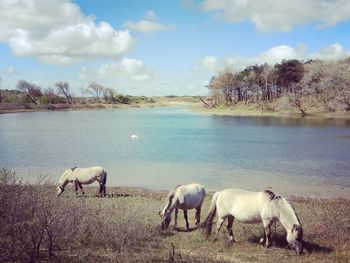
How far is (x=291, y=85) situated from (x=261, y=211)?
95.0 meters

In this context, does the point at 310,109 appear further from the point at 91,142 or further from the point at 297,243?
the point at 297,243

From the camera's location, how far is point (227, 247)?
35.1ft

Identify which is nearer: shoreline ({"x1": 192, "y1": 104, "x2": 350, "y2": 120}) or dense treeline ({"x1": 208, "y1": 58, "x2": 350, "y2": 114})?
shoreline ({"x1": 192, "y1": 104, "x2": 350, "y2": 120})

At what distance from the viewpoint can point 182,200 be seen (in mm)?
13547

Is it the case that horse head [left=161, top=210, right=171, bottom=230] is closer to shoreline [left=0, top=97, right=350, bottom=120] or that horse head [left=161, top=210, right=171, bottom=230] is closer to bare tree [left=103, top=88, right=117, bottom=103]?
shoreline [left=0, top=97, right=350, bottom=120]

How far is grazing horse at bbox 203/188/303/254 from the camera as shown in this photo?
1011 centimetres

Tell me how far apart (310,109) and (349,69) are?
12786 mm

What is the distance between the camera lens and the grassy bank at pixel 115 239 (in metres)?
8.08

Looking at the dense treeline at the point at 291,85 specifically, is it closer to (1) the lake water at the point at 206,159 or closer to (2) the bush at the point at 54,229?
(1) the lake water at the point at 206,159

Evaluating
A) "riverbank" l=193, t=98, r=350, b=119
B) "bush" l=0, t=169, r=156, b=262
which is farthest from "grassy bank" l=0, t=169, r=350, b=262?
"riverbank" l=193, t=98, r=350, b=119

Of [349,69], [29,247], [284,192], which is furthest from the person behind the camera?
[349,69]

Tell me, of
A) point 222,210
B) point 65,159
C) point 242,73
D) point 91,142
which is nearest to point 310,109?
point 242,73

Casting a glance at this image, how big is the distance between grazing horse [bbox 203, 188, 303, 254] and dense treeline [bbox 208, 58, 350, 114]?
244 ft

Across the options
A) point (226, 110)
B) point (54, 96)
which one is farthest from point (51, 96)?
point (226, 110)
